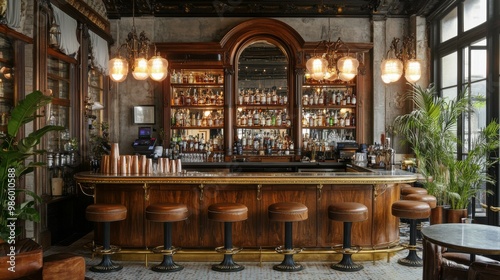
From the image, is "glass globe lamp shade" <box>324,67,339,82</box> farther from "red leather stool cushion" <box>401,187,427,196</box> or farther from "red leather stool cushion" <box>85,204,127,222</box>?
"red leather stool cushion" <box>85,204,127,222</box>

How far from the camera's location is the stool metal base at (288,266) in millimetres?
5375

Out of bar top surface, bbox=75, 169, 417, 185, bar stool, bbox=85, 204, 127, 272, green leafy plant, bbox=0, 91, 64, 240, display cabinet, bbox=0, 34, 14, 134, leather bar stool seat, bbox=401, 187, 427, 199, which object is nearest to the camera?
green leafy plant, bbox=0, 91, 64, 240

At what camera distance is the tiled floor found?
513 centimetres

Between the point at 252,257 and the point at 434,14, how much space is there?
5809 mm

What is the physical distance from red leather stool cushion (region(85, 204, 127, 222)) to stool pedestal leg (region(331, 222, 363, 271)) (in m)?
2.58

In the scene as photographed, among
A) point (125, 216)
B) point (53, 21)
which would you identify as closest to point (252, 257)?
point (125, 216)

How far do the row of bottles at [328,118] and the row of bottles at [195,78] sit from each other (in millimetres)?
1860

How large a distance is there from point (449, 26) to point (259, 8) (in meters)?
3.55

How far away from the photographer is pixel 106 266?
17.8 ft

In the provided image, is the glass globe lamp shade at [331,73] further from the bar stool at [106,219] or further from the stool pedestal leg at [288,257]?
the bar stool at [106,219]

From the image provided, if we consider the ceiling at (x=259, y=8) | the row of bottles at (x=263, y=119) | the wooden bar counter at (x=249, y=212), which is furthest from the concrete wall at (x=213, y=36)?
the wooden bar counter at (x=249, y=212)

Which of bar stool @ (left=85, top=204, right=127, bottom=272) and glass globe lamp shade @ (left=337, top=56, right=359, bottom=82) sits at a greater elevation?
glass globe lamp shade @ (left=337, top=56, right=359, bottom=82)

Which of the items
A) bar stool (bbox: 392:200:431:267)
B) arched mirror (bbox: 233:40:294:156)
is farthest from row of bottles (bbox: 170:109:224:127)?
bar stool (bbox: 392:200:431:267)

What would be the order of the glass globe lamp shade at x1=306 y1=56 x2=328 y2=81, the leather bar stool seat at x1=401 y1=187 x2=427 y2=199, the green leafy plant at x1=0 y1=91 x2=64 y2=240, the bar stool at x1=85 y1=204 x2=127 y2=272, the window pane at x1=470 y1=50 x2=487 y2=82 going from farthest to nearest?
the window pane at x1=470 y1=50 x2=487 y2=82 < the glass globe lamp shade at x1=306 y1=56 x2=328 y2=81 < the leather bar stool seat at x1=401 y1=187 x2=427 y2=199 < the bar stool at x1=85 y1=204 x2=127 y2=272 < the green leafy plant at x1=0 y1=91 x2=64 y2=240
